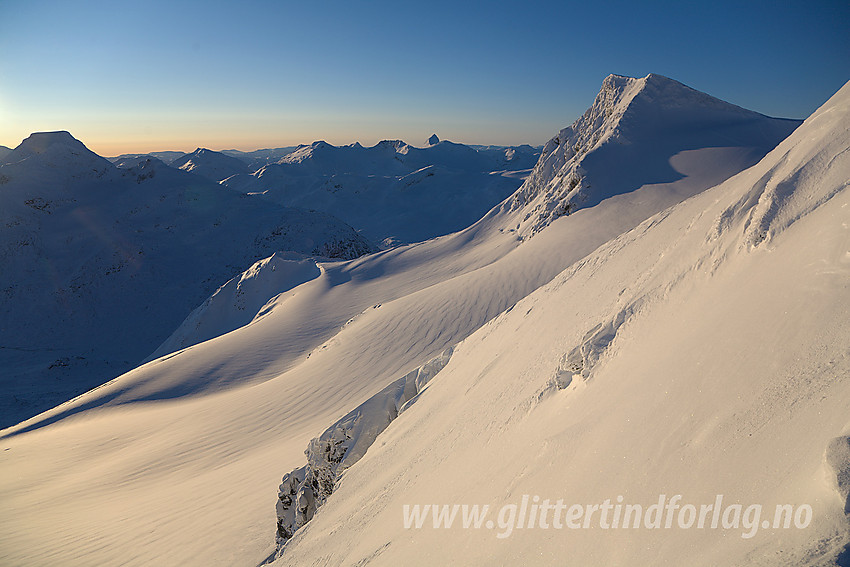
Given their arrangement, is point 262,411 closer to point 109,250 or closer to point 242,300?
point 242,300

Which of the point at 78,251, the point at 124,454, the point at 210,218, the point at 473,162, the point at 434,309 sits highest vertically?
the point at 473,162

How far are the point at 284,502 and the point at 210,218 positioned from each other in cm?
5119

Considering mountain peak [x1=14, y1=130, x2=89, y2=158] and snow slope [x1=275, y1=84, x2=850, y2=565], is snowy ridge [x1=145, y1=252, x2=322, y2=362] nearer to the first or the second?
snow slope [x1=275, y1=84, x2=850, y2=565]

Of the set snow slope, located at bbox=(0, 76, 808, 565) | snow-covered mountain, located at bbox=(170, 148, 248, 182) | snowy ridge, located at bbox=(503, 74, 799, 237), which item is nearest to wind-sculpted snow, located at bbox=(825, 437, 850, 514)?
snow slope, located at bbox=(0, 76, 808, 565)

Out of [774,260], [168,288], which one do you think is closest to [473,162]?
[168,288]

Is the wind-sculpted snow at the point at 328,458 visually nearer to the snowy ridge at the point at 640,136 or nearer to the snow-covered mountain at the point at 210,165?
the snowy ridge at the point at 640,136

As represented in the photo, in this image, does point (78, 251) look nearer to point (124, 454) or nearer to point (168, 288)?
point (168, 288)

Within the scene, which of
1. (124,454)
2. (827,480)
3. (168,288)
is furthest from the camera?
(168,288)

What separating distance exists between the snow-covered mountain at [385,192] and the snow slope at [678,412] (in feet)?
215

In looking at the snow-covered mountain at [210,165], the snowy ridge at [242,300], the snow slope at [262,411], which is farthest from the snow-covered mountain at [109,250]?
the snow-covered mountain at [210,165]

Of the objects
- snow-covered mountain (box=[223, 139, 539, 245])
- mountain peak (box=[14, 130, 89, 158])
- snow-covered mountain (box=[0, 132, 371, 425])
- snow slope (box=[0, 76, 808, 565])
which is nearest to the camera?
snow slope (box=[0, 76, 808, 565])

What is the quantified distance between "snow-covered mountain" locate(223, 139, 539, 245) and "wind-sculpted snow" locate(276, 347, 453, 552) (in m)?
63.6

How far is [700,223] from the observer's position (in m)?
3.77

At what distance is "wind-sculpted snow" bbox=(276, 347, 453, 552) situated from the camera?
4.87 meters
